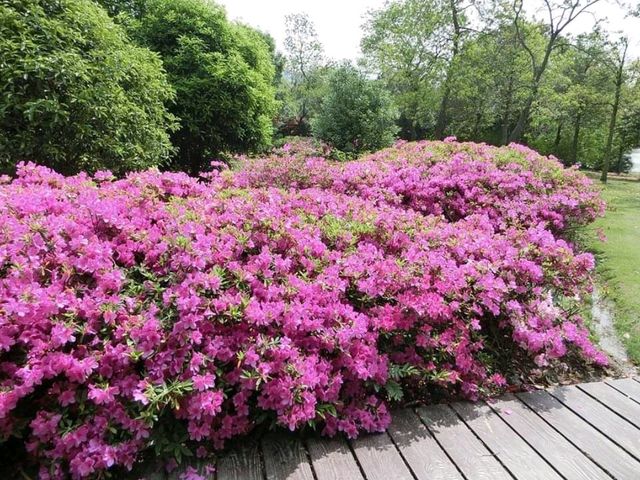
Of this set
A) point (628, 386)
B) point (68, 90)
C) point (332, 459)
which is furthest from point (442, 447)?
point (68, 90)

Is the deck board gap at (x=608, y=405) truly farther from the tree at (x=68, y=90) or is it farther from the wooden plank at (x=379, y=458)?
the tree at (x=68, y=90)

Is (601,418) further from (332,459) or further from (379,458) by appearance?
(332,459)

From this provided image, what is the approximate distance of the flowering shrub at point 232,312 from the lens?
184 cm

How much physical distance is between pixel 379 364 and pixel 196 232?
1214 millimetres

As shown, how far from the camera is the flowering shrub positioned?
1839mm

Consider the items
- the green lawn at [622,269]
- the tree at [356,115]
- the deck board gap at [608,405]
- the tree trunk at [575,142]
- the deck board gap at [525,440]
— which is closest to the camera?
the deck board gap at [525,440]

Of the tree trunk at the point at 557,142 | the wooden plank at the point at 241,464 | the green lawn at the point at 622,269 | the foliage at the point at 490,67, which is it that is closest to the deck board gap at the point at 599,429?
the green lawn at the point at 622,269

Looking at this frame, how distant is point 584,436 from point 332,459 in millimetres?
1329

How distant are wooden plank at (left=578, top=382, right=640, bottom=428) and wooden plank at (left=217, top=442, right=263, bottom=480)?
2021mm

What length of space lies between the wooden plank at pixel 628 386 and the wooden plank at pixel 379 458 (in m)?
1.62

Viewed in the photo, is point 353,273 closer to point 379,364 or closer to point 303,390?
point 379,364

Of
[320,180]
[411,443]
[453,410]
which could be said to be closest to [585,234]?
[320,180]

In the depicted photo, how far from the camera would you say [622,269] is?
4746 millimetres

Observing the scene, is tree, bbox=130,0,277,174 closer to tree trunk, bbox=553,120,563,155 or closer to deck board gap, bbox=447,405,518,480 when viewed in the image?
deck board gap, bbox=447,405,518,480
